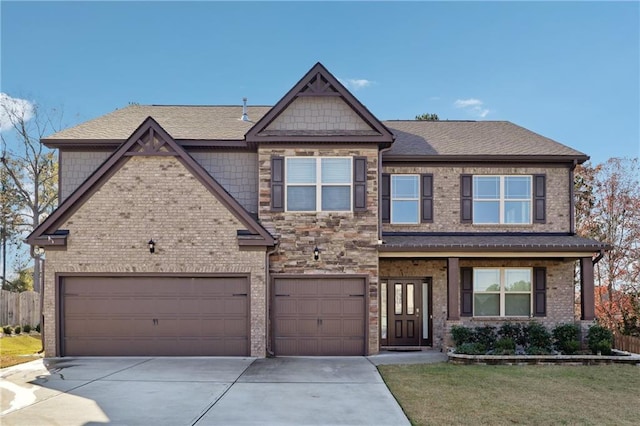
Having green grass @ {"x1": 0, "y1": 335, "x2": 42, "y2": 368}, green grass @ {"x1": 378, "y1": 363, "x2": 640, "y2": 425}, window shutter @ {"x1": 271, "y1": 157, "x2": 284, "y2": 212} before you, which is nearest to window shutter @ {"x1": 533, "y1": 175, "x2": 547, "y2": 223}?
green grass @ {"x1": 378, "y1": 363, "x2": 640, "y2": 425}

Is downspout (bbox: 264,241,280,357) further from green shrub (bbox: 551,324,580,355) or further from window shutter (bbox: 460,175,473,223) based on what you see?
green shrub (bbox: 551,324,580,355)

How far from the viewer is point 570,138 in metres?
25.9

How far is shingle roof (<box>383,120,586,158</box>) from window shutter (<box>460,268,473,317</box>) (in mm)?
3600

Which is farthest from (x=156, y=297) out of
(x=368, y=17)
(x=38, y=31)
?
(x=38, y=31)

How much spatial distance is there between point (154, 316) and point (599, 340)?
11843mm

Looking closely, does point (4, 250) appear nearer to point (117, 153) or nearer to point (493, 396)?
point (117, 153)

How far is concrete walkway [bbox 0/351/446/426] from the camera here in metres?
7.59

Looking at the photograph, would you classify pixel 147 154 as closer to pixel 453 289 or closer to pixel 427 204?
pixel 427 204

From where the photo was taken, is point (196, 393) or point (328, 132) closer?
point (196, 393)

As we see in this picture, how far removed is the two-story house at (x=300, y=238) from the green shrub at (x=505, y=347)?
1.38 meters

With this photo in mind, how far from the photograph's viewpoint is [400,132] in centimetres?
1673

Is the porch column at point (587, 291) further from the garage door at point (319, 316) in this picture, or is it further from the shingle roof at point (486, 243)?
the garage door at point (319, 316)

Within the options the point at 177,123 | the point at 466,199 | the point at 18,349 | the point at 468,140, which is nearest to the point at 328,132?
the point at 466,199

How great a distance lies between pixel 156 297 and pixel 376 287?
19.6 ft
